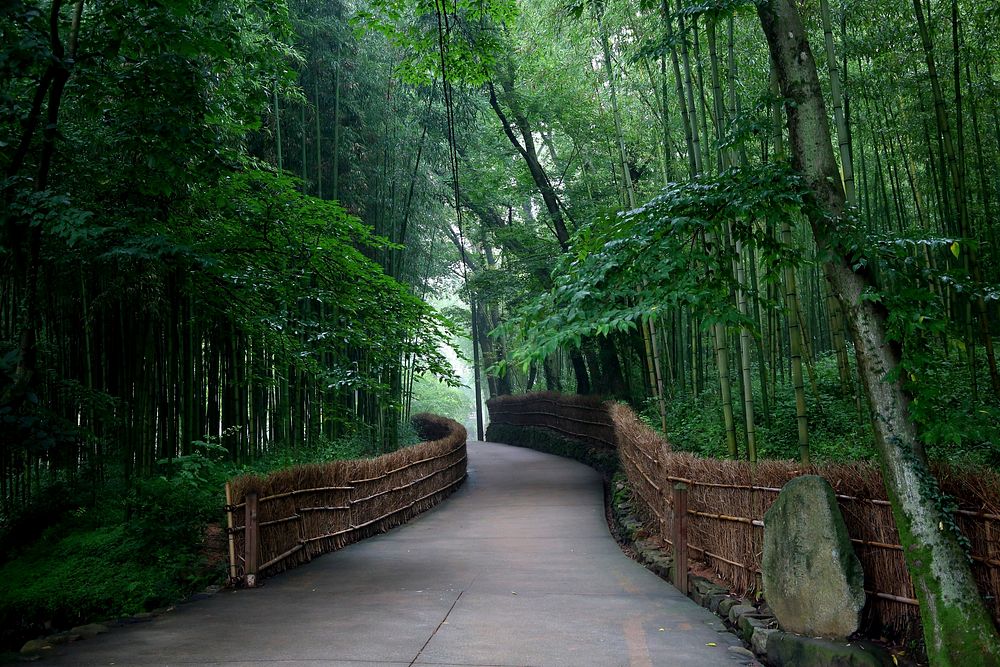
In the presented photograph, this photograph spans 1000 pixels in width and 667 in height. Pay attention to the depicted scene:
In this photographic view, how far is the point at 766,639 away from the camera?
379 centimetres

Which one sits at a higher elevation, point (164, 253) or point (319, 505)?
point (164, 253)

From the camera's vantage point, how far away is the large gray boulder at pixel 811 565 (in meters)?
3.53

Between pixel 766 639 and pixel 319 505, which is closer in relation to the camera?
pixel 766 639

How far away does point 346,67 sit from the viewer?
9055 mm

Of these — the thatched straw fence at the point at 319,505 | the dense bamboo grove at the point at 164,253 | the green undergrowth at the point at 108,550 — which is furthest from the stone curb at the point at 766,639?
the green undergrowth at the point at 108,550

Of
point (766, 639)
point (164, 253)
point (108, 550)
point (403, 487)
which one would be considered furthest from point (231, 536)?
point (403, 487)

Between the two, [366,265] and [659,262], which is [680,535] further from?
[366,265]

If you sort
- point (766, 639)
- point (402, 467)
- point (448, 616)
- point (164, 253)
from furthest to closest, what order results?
point (402, 467), point (164, 253), point (448, 616), point (766, 639)

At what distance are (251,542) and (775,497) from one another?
3582 mm

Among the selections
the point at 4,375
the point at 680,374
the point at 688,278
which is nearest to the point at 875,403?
the point at 688,278

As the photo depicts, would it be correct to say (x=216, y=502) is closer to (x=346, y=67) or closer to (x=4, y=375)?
(x=4, y=375)

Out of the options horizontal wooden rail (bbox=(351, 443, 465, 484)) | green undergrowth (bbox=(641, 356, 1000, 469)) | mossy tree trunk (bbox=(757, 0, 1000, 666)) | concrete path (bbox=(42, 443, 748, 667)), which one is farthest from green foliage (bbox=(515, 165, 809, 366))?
horizontal wooden rail (bbox=(351, 443, 465, 484))

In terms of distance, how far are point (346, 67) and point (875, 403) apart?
7605 millimetres

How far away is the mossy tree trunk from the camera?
9.41ft
